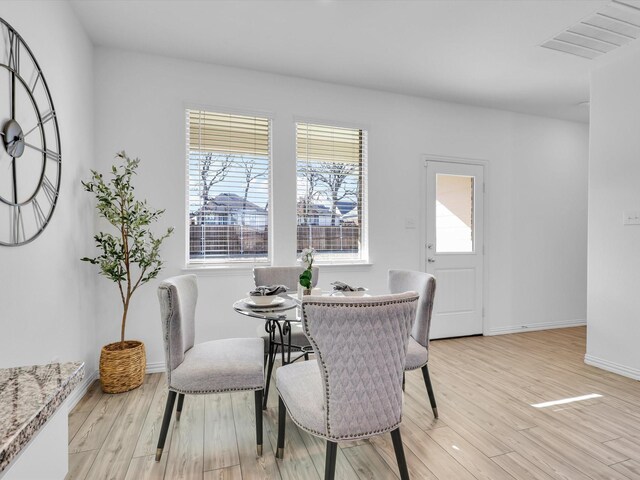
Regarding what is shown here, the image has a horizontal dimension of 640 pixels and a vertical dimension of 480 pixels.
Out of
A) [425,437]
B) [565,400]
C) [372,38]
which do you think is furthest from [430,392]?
[372,38]

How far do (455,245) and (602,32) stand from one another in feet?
7.60

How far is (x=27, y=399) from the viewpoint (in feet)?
2.79

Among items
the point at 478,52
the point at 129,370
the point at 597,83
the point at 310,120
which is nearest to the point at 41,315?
the point at 129,370

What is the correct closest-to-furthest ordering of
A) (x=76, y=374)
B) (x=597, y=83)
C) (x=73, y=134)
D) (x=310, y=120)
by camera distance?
(x=76, y=374), (x=73, y=134), (x=597, y=83), (x=310, y=120)

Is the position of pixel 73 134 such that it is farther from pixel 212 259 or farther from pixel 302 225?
pixel 302 225

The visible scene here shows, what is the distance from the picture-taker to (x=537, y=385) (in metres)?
2.87

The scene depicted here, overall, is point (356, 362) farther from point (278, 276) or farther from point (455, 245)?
point (455, 245)

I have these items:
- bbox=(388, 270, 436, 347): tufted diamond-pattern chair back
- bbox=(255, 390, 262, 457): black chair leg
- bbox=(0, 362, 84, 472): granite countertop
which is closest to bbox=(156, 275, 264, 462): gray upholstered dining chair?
bbox=(255, 390, 262, 457): black chair leg

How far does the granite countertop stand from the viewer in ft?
2.26

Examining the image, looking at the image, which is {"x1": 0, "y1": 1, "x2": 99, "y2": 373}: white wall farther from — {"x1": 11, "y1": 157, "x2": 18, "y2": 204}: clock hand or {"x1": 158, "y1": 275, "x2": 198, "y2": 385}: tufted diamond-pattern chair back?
{"x1": 158, "y1": 275, "x2": 198, "y2": 385}: tufted diamond-pattern chair back

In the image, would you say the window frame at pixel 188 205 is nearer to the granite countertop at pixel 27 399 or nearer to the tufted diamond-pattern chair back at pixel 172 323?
the tufted diamond-pattern chair back at pixel 172 323

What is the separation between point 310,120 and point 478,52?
5.33ft

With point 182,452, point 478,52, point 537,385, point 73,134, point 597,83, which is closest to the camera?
point 182,452

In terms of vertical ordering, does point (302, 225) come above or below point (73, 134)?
below
